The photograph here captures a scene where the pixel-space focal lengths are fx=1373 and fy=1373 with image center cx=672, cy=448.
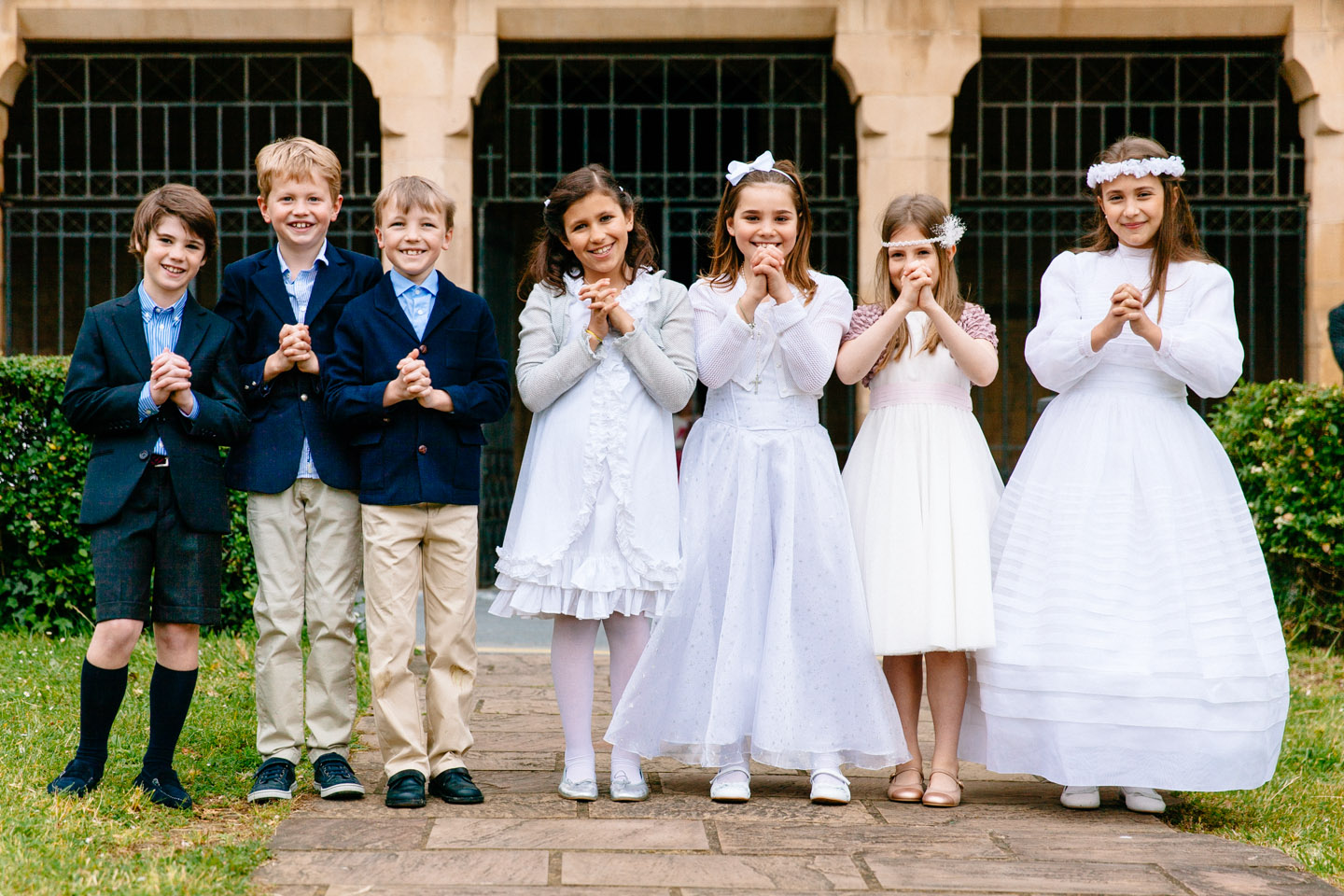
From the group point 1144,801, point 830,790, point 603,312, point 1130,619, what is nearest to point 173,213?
point 603,312

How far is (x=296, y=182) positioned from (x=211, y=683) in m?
2.34

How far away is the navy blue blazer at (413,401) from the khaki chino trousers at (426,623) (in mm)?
81

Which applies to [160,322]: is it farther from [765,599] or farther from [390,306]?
[765,599]

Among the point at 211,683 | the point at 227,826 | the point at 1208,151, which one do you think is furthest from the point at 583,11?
the point at 1208,151

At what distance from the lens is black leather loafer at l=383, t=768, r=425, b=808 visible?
368cm

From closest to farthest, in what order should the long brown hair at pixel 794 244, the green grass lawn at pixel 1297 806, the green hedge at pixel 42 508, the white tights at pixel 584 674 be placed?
the green grass lawn at pixel 1297 806
the white tights at pixel 584 674
the long brown hair at pixel 794 244
the green hedge at pixel 42 508

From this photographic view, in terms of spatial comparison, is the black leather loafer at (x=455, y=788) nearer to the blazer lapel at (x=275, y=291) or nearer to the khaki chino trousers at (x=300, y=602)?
the khaki chino trousers at (x=300, y=602)

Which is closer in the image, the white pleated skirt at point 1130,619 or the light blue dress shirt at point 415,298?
the white pleated skirt at point 1130,619

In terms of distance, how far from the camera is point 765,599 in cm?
394

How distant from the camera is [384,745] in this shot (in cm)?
381

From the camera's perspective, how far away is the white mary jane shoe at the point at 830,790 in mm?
3824

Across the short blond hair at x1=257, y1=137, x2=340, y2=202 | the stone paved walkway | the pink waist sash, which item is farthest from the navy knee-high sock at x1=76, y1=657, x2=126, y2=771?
the pink waist sash

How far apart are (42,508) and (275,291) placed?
302 cm

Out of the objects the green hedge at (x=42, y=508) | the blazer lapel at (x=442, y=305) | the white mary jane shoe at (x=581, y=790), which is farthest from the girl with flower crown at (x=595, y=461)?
the green hedge at (x=42, y=508)
